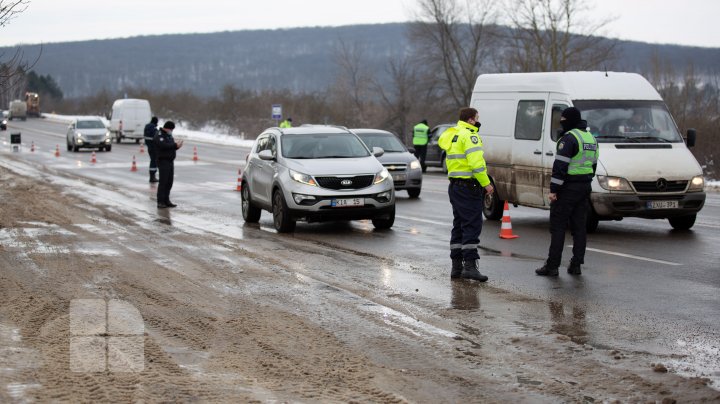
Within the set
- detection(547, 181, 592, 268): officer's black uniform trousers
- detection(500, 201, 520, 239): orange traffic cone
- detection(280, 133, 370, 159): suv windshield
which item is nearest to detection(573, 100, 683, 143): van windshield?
detection(500, 201, 520, 239): orange traffic cone

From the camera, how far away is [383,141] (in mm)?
23281

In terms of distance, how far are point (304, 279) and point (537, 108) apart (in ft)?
21.8

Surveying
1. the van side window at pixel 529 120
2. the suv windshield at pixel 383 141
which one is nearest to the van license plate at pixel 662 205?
the van side window at pixel 529 120

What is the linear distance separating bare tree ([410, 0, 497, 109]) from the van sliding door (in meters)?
43.4

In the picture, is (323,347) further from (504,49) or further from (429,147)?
(504,49)

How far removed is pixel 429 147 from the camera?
33.6 meters

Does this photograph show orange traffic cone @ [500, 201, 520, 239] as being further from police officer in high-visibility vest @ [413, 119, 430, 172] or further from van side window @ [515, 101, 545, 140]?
police officer in high-visibility vest @ [413, 119, 430, 172]

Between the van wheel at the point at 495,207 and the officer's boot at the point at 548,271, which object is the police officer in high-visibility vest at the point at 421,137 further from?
the officer's boot at the point at 548,271

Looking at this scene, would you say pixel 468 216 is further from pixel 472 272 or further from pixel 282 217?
pixel 282 217

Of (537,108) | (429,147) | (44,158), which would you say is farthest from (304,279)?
(44,158)

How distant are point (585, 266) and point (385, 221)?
4.77m

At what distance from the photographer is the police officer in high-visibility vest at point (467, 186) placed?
33.1ft

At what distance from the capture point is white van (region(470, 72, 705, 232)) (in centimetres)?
1362

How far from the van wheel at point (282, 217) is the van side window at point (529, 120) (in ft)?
13.1
